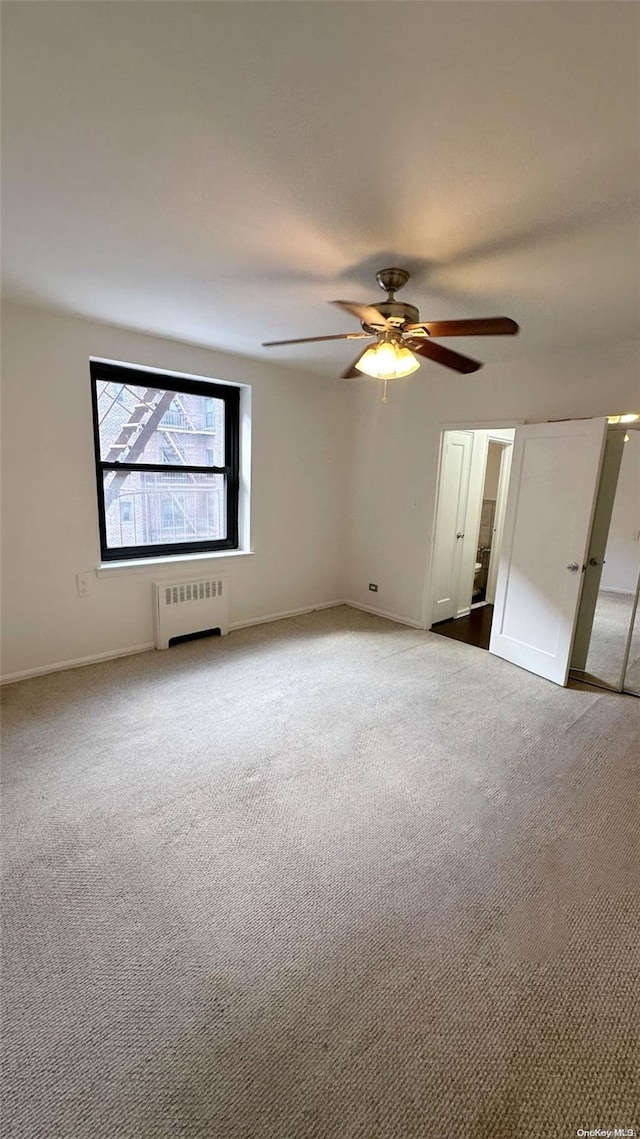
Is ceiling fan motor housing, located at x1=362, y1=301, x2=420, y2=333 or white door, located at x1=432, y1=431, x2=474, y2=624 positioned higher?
ceiling fan motor housing, located at x1=362, y1=301, x2=420, y2=333

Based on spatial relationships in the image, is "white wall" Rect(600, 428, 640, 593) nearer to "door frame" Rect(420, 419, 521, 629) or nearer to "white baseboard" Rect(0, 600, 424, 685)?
"door frame" Rect(420, 419, 521, 629)

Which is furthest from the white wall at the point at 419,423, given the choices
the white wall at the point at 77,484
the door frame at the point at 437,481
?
the white wall at the point at 77,484

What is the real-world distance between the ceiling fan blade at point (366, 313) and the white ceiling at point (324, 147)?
0.26m

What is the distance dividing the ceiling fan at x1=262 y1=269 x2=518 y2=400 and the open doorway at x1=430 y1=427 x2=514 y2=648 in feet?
6.29

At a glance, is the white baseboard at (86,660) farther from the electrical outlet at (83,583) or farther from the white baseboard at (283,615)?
the electrical outlet at (83,583)

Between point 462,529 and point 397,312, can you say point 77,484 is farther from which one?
point 462,529

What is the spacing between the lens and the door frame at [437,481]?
3.78 metres

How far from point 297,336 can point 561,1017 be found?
365 centimetres

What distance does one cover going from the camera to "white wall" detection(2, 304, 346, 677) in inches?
116

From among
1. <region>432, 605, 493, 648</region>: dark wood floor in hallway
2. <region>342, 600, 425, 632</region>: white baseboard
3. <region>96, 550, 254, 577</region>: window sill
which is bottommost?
<region>432, 605, 493, 648</region>: dark wood floor in hallway

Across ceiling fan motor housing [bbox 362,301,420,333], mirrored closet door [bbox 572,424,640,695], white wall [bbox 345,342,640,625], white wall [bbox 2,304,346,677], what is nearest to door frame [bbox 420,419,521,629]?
white wall [bbox 345,342,640,625]

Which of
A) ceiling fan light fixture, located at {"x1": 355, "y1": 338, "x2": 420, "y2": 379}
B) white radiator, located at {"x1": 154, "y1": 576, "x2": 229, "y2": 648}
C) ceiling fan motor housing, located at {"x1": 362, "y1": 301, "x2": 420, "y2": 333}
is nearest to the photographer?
ceiling fan motor housing, located at {"x1": 362, "y1": 301, "x2": 420, "y2": 333}

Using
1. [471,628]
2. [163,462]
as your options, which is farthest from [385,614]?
[163,462]

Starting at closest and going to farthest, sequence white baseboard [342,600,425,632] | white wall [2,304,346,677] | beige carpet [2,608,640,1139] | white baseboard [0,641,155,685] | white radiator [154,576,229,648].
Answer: beige carpet [2,608,640,1139], white wall [2,304,346,677], white baseboard [0,641,155,685], white radiator [154,576,229,648], white baseboard [342,600,425,632]
